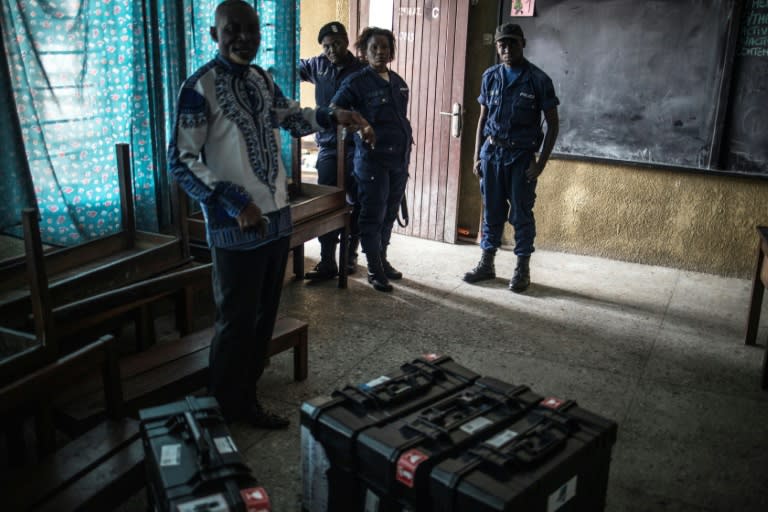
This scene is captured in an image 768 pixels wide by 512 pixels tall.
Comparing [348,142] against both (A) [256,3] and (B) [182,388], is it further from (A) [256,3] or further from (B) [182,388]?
(B) [182,388]

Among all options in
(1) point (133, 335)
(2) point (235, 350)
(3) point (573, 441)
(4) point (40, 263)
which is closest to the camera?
(3) point (573, 441)

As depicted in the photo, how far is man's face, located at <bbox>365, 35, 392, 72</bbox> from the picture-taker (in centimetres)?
450

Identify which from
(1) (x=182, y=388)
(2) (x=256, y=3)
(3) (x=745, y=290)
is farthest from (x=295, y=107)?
(3) (x=745, y=290)

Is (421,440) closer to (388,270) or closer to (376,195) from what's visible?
(376,195)

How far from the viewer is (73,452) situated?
7.79 feet

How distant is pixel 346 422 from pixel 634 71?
4187 millimetres

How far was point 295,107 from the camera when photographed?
300cm

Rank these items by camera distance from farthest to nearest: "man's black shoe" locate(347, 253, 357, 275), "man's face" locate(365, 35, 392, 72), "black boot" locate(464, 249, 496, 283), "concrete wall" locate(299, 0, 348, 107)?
"concrete wall" locate(299, 0, 348, 107) → "man's black shoe" locate(347, 253, 357, 275) → "black boot" locate(464, 249, 496, 283) → "man's face" locate(365, 35, 392, 72)

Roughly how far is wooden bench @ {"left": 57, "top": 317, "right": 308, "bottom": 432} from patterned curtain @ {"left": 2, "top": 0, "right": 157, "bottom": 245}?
1.04m

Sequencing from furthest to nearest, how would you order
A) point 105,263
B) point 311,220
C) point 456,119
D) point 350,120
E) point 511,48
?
point 456,119, point 511,48, point 311,220, point 105,263, point 350,120

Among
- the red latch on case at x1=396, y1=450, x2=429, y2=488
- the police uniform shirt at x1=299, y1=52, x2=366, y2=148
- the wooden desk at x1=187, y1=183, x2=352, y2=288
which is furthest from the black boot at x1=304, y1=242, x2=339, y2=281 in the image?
the red latch on case at x1=396, y1=450, x2=429, y2=488

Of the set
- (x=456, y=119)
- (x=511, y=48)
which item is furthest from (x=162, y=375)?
(x=456, y=119)

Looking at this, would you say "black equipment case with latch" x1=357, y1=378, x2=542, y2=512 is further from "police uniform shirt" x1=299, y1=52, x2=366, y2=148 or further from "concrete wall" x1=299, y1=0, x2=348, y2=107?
"concrete wall" x1=299, y1=0, x2=348, y2=107

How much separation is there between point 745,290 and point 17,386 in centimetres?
468
